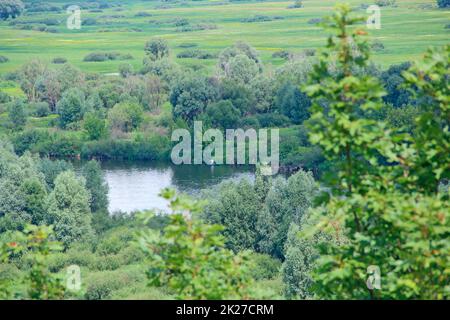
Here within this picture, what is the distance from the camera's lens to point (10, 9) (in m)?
73.9

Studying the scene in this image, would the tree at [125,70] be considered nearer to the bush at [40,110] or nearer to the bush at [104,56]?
the bush at [104,56]

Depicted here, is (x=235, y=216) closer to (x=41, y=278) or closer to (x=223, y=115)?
(x=41, y=278)

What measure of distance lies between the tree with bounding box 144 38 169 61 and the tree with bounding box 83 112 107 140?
17733 mm

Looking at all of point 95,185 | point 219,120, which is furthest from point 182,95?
point 95,185

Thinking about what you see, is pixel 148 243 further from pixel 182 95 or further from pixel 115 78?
pixel 115 78

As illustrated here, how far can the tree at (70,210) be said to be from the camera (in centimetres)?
2517

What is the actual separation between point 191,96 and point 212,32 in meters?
23.8

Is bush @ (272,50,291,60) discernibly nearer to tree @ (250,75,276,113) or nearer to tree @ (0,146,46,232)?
tree @ (250,75,276,113)

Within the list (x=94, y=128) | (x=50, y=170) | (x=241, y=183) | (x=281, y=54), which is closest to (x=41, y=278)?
(x=241, y=183)

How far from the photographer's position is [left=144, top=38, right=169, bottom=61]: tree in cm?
5984

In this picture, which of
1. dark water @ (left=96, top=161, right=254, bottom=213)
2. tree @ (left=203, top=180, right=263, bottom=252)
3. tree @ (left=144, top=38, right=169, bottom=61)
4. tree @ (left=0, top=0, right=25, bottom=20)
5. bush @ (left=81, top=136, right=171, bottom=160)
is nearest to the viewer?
tree @ (left=203, top=180, right=263, bottom=252)

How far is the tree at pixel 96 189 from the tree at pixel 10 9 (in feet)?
152

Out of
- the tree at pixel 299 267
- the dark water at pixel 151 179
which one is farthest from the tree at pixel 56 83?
the tree at pixel 299 267

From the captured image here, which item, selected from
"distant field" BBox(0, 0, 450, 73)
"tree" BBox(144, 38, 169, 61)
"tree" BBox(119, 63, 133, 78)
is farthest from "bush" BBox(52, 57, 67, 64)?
"tree" BBox(119, 63, 133, 78)
